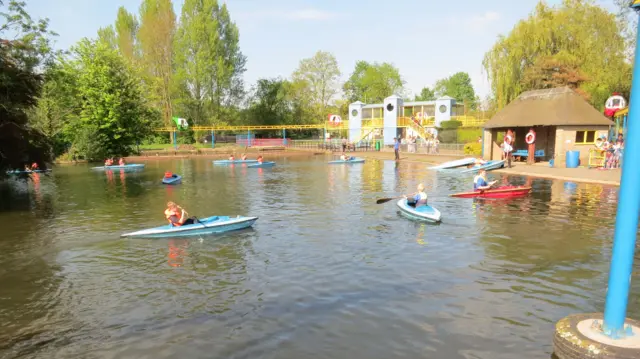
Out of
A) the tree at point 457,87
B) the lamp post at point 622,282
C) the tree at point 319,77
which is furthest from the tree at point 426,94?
the lamp post at point 622,282

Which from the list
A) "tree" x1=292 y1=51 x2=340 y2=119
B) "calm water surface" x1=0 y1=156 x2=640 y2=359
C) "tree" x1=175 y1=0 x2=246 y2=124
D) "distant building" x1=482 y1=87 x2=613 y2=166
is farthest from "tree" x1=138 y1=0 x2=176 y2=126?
"distant building" x1=482 y1=87 x2=613 y2=166

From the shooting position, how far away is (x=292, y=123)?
7812cm

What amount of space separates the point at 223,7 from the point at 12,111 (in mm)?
57294

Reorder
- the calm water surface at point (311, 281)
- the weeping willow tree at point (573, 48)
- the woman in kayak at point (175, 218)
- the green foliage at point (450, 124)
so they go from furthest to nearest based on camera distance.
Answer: the green foliage at point (450, 124)
the weeping willow tree at point (573, 48)
the woman in kayak at point (175, 218)
the calm water surface at point (311, 281)

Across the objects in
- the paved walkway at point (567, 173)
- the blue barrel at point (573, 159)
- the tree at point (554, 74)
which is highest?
the tree at point (554, 74)

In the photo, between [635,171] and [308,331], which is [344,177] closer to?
[308,331]

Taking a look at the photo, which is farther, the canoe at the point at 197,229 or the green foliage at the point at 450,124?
the green foliage at the point at 450,124

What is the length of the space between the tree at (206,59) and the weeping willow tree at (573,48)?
4673 cm

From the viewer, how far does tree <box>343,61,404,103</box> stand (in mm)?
93062

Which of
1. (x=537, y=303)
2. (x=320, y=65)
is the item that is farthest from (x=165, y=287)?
(x=320, y=65)

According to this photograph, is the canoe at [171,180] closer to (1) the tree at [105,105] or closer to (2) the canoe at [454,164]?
(1) the tree at [105,105]

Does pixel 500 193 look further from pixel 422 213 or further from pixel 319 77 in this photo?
pixel 319 77

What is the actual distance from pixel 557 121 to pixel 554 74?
30.7 ft

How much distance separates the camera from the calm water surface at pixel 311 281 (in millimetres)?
7555
